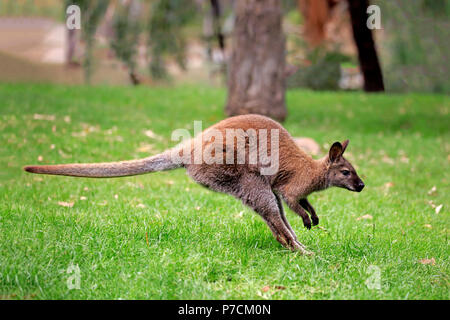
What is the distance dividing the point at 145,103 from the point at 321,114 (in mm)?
4634

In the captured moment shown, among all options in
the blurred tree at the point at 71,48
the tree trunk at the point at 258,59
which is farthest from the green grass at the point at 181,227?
the blurred tree at the point at 71,48

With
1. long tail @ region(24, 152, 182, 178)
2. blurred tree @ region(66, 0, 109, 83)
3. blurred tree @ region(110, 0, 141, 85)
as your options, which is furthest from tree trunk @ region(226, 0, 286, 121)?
long tail @ region(24, 152, 182, 178)

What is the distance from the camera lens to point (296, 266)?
14.7 feet

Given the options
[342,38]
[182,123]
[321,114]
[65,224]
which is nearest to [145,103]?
[182,123]

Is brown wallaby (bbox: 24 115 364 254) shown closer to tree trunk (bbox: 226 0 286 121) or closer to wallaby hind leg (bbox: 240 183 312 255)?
wallaby hind leg (bbox: 240 183 312 255)

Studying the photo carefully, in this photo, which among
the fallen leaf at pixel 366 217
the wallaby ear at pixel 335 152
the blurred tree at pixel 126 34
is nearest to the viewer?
the wallaby ear at pixel 335 152

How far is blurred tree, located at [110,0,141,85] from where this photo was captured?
16969 millimetres

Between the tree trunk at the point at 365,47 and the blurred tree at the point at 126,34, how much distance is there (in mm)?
7179

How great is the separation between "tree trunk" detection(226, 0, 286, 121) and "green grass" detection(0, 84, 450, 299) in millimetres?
1073

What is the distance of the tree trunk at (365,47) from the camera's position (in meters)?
17.5

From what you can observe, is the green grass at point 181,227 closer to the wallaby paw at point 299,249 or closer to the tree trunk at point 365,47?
the wallaby paw at point 299,249

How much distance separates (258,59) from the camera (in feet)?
39.7

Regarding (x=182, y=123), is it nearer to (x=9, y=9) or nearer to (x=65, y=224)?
(x=65, y=224)
